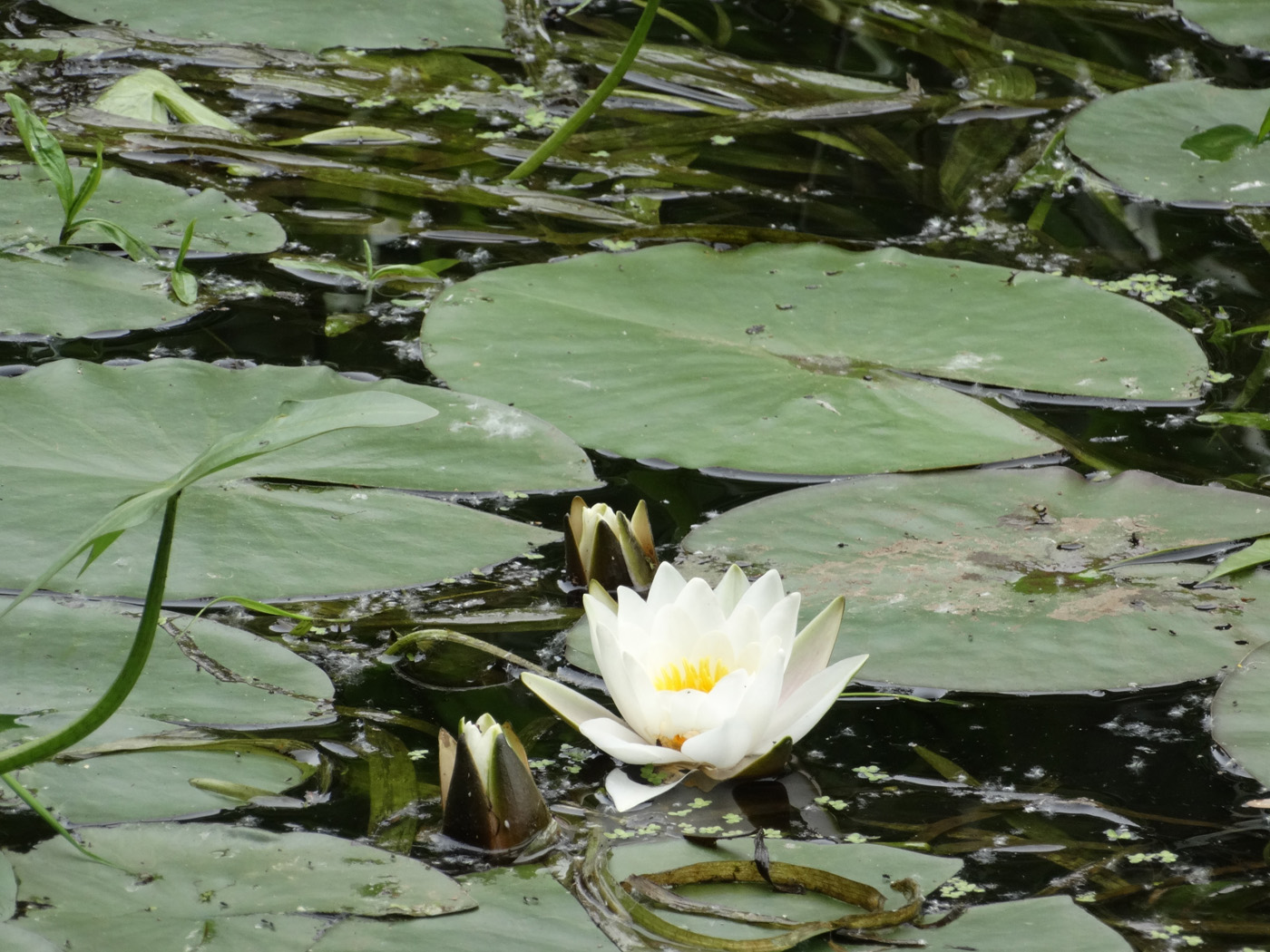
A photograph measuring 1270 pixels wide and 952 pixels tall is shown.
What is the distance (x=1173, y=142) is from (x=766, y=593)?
233 cm

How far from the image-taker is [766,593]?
5.05ft

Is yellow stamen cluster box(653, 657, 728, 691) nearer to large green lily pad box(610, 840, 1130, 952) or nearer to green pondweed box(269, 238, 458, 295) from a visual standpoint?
large green lily pad box(610, 840, 1130, 952)

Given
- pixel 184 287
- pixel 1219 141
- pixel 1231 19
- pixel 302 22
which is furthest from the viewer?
pixel 1231 19

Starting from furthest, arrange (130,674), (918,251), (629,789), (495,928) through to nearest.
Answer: (918,251)
(629,789)
(495,928)
(130,674)

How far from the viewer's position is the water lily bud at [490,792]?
1.31 meters

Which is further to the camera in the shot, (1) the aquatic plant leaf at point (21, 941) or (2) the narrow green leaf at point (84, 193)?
(2) the narrow green leaf at point (84, 193)

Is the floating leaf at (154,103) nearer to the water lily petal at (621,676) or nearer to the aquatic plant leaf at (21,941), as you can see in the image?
the water lily petal at (621,676)

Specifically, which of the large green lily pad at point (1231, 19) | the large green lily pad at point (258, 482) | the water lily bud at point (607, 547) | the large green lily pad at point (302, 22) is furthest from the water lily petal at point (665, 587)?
the large green lily pad at point (1231, 19)

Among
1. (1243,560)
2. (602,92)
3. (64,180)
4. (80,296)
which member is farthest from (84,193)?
(1243,560)

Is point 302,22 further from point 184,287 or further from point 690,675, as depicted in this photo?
point 690,675

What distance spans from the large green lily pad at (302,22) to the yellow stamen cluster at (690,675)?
270 centimetres

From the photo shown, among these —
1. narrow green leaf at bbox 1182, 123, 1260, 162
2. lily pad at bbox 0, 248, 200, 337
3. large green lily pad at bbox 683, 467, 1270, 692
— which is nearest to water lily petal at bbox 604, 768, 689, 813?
large green lily pad at bbox 683, 467, 1270, 692

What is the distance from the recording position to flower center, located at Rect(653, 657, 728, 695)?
1.49 metres

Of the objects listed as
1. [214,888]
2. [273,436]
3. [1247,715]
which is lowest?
[214,888]
